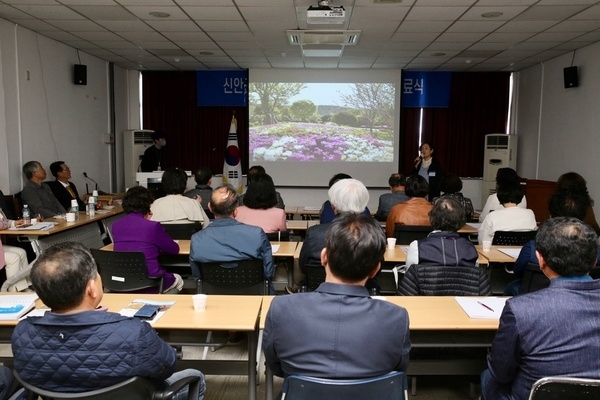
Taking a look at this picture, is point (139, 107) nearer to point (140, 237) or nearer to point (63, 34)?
point (63, 34)

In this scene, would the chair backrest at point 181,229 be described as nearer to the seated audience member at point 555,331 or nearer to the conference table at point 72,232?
the conference table at point 72,232

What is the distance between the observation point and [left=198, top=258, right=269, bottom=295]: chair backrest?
3244mm

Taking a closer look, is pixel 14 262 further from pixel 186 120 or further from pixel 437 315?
pixel 186 120

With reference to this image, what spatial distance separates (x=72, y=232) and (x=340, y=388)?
502 centimetres

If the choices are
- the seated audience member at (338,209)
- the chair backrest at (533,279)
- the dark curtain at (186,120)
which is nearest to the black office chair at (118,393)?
the seated audience member at (338,209)

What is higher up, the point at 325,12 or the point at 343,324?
the point at 325,12

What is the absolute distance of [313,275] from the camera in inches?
127

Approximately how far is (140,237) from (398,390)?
2.53 m

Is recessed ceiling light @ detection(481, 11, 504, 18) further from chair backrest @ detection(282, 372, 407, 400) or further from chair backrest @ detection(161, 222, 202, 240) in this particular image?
chair backrest @ detection(282, 372, 407, 400)

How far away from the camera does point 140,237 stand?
360 cm

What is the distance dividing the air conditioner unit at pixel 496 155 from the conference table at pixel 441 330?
6.89m

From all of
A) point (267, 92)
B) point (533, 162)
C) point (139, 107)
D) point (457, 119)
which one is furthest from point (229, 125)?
point (533, 162)

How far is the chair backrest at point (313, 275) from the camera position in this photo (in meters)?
3.17

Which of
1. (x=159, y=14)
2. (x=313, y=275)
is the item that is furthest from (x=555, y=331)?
(x=159, y=14)
